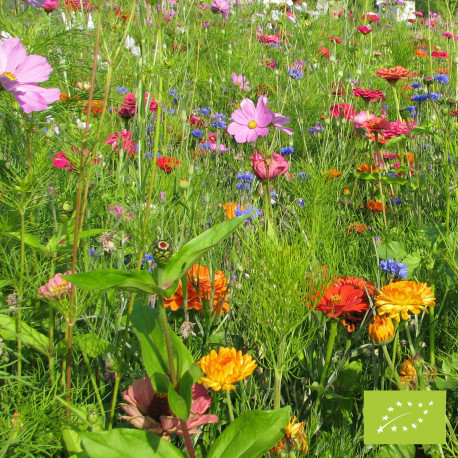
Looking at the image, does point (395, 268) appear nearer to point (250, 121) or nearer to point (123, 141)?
point (250, 121)

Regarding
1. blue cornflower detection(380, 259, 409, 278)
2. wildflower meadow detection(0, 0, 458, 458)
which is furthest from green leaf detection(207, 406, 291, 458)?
blue cornflower detection(380, 259, 409, 278)

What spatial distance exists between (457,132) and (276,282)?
2.67 ft

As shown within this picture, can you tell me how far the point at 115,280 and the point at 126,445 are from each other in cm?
20

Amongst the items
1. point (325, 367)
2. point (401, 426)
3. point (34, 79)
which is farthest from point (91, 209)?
point (401, 426)

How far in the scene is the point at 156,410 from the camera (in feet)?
1.81

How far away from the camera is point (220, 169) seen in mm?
1415

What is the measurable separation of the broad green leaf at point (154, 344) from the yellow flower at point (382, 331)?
0.26 meters

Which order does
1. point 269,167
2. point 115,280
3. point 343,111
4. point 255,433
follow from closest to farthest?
point 115,280, point 255,433, point 269,167, point 343,111

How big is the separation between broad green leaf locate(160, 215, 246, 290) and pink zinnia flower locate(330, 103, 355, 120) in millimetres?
1104

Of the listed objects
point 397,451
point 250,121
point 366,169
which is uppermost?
point 250,121

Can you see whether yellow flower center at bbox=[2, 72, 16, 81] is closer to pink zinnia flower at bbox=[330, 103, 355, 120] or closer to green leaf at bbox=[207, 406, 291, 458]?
green leaf at bbox=[207, 406, 291, 458]

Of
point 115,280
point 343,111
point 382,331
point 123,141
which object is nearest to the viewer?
point 115,280

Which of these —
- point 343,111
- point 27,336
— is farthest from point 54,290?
point 343,111

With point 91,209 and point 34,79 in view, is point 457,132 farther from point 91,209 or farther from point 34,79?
point 34,79
